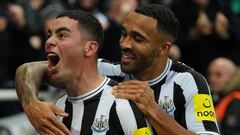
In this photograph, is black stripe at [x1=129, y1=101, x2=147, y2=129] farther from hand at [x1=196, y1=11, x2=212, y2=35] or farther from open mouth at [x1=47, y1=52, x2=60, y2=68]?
hand at [x1=196, y1=11, x2=212, y2=35]

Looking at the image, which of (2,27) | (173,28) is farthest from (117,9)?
(173,28)

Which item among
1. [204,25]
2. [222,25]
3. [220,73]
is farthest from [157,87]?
[204,25]

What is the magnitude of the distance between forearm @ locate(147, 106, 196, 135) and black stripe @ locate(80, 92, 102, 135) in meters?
0.37

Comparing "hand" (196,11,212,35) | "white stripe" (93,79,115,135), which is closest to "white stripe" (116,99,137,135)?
"white stripe" (93,79,115,135)

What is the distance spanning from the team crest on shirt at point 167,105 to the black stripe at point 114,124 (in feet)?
1.98

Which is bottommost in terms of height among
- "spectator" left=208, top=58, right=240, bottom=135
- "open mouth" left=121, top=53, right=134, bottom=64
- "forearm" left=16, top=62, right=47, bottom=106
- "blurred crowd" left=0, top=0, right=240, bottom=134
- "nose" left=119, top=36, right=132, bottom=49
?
"spectator" left=208, top=58, right=240, bottom=135

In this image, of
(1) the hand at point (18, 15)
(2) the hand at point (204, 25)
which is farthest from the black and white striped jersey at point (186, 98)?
(1) the hand at point (18, 15)

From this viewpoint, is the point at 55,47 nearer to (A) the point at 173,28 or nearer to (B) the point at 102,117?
(B) the point at 102,117

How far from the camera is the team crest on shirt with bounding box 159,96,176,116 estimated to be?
17.0ft

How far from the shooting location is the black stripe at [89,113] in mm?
4758

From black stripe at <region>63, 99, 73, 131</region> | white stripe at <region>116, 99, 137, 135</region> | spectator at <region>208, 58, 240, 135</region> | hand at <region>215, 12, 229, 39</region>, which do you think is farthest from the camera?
hand at <region>215, 12, 229, 39</region>

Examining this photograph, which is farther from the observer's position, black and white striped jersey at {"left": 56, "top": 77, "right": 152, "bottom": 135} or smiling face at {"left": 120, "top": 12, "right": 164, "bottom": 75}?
smiling face at {"left": 120, "top": 12, "right": 164, "bottom": 75}

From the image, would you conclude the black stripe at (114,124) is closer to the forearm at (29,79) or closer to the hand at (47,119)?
the hand at (47,119)

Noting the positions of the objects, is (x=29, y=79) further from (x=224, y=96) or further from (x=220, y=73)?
(x=220, y=73)
